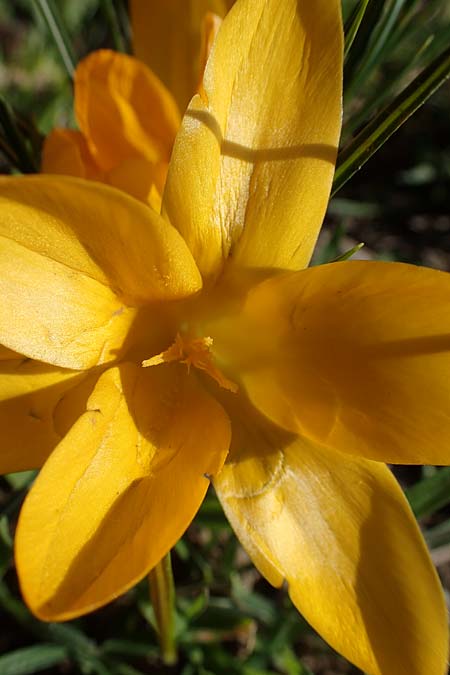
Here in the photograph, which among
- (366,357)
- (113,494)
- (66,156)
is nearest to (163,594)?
(113,494)

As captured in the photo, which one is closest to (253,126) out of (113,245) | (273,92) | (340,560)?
(273,92)

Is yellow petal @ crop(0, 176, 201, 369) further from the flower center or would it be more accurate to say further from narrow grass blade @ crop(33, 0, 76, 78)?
narrow grass blade @ crop(33, 0, 76, 78)

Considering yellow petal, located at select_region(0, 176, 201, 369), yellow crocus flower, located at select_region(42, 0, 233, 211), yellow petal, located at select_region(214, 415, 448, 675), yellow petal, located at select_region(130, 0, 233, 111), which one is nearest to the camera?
yellow petal, located at select_region(0, 176, 201, 369)

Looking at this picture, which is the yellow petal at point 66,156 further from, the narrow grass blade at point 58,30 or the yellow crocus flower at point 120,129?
the narrow grass blade at point 58,30

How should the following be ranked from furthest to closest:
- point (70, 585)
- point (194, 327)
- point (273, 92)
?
1. point (194, 327)
2. point (273, 92)
3. point (70, 585)

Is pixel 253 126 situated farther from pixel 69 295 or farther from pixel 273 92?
pixel 69 295

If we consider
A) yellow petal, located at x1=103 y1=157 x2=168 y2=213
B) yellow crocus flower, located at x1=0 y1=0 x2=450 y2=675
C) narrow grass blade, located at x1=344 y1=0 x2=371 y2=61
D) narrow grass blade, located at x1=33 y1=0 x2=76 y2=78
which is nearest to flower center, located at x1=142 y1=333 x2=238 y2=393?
yellow crocus flower, located at x1=0 y1=0 x2=450 y2=675

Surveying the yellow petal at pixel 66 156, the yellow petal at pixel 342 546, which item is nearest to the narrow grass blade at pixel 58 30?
the yellow petal at pixel 66 156
